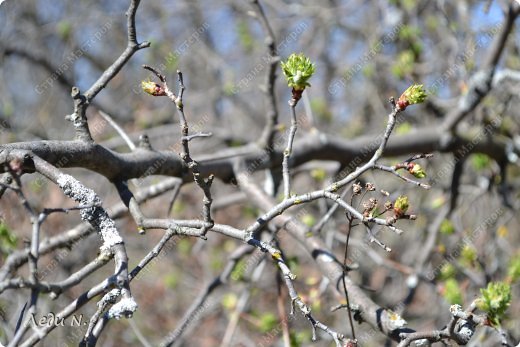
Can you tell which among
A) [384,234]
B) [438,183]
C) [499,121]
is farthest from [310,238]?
[384,234]

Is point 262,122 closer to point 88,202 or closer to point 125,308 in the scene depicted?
point 88,202

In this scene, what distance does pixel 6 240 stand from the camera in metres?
2.22

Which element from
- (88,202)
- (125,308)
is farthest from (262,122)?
(125,308)

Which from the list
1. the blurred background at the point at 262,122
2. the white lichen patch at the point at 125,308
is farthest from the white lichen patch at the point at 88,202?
the blurred background at the point at 262,122

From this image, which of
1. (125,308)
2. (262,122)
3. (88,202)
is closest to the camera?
(125,308)

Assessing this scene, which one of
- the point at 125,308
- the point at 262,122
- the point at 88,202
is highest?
the point at 262,122

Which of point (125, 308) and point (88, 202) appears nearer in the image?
point (125, 308)

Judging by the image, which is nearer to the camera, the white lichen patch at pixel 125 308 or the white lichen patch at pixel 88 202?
the white lichen patch at pixel 125 308

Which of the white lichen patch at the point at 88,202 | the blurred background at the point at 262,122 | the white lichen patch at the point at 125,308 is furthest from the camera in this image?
the blurred background at the point at 262,122

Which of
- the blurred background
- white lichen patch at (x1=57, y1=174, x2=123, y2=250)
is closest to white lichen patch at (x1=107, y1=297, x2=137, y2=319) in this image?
white lichen patch at (x1=57, y1=174, x2=123, y2=250)

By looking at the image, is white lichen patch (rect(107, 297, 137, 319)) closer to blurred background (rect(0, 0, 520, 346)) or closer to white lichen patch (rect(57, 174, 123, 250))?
white lichen patch (rect(57, 174, 123, 250))

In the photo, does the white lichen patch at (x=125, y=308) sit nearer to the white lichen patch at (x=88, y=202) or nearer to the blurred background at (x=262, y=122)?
the white lichen patch at (x=88, y=202)

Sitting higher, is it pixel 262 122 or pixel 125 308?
pixel 262 122

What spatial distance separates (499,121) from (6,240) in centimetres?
304
